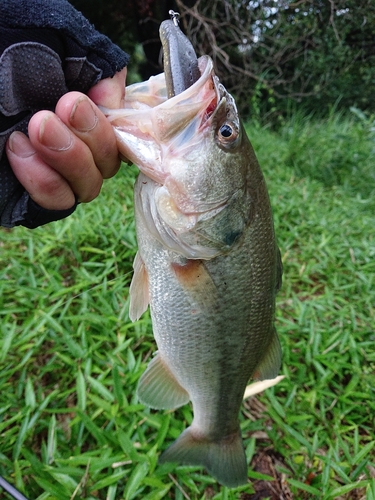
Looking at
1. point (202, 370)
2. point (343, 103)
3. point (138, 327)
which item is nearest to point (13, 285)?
point (138, 327)

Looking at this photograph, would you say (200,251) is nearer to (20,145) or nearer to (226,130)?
(226,130)

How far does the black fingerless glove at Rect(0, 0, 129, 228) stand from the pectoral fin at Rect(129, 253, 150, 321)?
42 cm

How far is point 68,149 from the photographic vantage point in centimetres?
119

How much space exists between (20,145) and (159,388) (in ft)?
3.59

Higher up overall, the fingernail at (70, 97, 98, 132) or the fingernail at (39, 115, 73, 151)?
the fingernail at (70, 97, 98, 132)

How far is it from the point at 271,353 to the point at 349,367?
3.36 ft

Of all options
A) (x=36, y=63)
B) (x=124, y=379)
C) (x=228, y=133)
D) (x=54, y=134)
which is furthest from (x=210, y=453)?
(x=36, y=63)

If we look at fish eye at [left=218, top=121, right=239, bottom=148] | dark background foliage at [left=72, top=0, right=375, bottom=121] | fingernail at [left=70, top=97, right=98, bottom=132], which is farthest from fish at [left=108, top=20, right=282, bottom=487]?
dark background foliage at [left=72, top=0, right=375, bottom=121]

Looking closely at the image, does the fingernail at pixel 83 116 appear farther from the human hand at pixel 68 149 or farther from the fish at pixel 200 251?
the fish at pixel 200 251

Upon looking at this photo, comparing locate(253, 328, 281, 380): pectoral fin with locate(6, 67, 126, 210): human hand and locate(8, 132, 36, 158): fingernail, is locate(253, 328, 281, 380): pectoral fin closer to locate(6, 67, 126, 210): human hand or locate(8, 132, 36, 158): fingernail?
locate(6, 67, 126, 210): human hand

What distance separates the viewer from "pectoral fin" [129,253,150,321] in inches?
60.3

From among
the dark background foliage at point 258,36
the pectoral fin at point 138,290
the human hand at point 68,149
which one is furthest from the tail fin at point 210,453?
the dark background foliage at point 258,36

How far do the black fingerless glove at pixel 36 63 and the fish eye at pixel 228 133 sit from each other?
0.39m

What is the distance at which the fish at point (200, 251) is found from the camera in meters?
1.25
